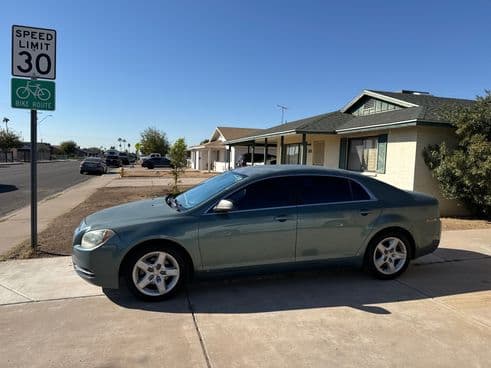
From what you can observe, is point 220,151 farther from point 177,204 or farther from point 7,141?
point 7,141

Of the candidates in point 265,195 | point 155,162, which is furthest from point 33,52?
point 155,162

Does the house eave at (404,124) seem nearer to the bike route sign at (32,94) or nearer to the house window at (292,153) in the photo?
the house window at (292,153)

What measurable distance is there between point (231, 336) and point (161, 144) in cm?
8639

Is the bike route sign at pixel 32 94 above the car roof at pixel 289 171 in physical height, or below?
above

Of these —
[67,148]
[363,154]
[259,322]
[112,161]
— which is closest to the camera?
[259,322]

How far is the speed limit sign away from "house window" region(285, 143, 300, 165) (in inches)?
574

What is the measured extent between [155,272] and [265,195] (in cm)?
159

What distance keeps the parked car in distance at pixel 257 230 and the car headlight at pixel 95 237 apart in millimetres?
13

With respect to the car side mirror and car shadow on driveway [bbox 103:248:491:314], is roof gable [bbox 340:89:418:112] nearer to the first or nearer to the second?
car shadow on driveway [bbox 103:248:491:314]

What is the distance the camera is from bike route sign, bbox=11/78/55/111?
6.36 meters

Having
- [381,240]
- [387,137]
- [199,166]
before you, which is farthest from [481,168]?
[199,166]

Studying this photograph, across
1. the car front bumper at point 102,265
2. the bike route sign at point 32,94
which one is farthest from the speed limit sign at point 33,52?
the car front bumper at point 102,265

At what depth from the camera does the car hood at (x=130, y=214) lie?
4.49m

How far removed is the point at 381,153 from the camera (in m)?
13.0
